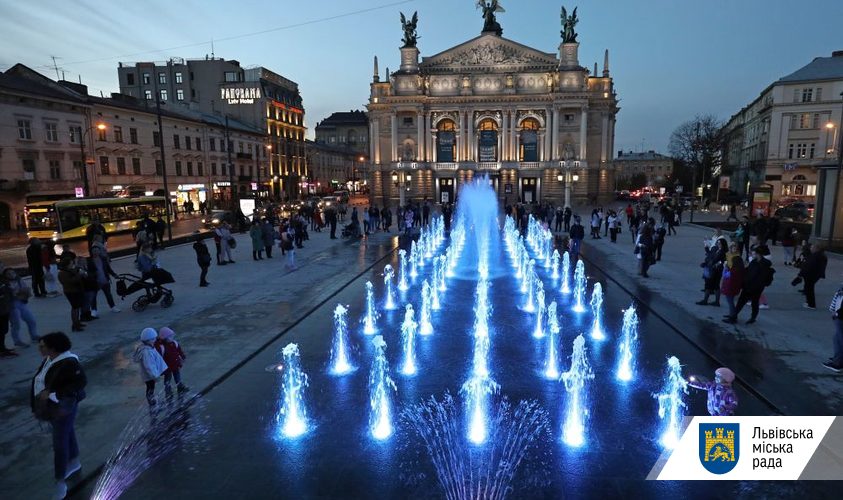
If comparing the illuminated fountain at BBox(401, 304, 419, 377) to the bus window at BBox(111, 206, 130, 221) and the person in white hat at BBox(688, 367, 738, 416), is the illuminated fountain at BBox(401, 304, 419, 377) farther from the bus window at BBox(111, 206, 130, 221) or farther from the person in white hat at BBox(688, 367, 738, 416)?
the bus window at BBox(111, 206, 130, 221)

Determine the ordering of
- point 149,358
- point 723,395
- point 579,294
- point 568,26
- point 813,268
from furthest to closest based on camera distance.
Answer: point 568,26, point 579,294, point 813,268, point 149,358, point 723,395

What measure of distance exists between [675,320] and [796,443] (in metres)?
5.95

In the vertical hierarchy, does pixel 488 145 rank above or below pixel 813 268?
above

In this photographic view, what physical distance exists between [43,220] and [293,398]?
2871cm

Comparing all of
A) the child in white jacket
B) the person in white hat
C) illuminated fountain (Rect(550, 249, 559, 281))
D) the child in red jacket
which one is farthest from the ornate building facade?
the person in white hat

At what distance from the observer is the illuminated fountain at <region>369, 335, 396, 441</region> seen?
21.4ft

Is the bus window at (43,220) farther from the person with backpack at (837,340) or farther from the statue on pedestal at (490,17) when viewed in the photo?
the statue on pedestal at (490,17)

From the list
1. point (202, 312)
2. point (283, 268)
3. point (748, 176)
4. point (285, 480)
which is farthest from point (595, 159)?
point (285, 480)

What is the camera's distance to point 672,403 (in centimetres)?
711

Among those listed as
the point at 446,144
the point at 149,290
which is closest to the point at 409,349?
the point at 149,290

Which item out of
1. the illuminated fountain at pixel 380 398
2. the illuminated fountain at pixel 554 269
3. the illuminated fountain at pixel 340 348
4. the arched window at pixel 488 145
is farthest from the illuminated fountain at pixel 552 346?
the arched window at pixel 488 145

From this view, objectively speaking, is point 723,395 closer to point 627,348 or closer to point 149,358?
point 627,348

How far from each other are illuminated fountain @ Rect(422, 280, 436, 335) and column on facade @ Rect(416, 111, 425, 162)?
54.0 m

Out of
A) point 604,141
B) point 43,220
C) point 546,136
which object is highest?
point 546,136
